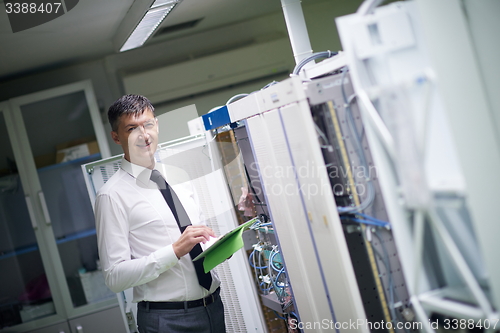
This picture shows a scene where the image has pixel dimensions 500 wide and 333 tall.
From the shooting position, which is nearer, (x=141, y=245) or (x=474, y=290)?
(x=474, y=290)

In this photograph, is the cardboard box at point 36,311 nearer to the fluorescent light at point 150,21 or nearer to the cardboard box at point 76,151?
the cardboard box at point 76,151

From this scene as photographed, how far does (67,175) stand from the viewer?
3984 mm

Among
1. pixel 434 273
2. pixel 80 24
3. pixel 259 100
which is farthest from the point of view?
pixel 80 24

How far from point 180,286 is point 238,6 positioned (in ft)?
8.78

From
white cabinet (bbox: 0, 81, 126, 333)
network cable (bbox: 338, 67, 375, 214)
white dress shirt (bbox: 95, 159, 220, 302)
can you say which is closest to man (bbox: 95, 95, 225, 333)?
white dress shirt (bbox: 95, 159, 220, 302)

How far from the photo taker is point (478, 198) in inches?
46.0

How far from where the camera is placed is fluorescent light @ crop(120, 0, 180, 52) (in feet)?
8.58

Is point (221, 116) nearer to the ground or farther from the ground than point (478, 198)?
farther from the ground

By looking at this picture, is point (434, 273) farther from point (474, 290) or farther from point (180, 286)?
point (180, 286)

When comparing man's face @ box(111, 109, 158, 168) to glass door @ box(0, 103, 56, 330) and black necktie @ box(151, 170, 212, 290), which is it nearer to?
black necktie @ box(151, 170, 212, 290)

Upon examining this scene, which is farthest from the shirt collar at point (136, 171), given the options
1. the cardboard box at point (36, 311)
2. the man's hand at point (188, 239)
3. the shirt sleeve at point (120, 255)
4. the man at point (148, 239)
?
the cardboard box at point (36, 311)

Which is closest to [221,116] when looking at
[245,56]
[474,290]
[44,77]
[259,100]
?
[259,100]

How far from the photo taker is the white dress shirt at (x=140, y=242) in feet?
5.92

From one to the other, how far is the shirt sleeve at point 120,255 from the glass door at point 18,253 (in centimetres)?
220
